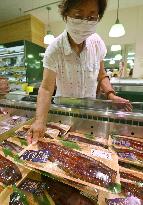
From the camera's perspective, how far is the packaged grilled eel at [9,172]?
0.78 metres

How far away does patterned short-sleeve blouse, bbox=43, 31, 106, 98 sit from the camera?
140cm

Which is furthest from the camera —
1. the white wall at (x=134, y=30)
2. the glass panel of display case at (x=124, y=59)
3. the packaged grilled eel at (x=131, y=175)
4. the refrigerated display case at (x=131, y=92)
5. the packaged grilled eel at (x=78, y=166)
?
the glass panel of display case at (x=124, y=59)

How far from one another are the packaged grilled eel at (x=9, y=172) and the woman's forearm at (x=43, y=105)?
36 centimetres

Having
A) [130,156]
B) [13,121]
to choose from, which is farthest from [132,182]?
[13,121]

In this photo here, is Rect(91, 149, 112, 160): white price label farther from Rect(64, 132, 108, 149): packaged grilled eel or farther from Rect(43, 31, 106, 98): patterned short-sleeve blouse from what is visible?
Rect(43, 31, 106, 98): patterned short-sleeve blouse

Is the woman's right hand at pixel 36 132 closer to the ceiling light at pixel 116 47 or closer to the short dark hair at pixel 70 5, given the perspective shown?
the short dark hair at pixel 70 5

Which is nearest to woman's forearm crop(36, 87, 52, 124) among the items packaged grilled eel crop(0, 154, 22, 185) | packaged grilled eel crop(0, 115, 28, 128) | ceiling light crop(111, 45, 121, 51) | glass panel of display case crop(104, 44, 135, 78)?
packaged grilled eel crop(0, 115, 28, 128)

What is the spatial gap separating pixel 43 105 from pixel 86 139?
0.35 m

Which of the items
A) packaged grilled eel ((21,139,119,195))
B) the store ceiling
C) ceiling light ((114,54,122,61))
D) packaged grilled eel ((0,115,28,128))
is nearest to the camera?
packaged grilled eel ((21,139,119,195))

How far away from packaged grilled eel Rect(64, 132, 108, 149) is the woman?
18 centimetres

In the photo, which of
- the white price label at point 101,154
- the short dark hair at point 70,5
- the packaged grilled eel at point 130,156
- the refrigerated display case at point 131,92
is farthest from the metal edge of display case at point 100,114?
the refrigerated display case at point 131,92

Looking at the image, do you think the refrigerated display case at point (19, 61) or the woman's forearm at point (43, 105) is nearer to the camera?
the woman's forearm at point (43, 105)

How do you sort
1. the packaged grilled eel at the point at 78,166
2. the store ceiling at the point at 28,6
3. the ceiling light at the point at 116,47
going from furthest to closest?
1. the ceiling light at the point at 116,47
2. the store ceiling at the point at 28,6
3. the packaged grilled eel at the point at 78,166

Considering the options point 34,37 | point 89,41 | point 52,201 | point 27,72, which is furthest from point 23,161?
point 34,37
